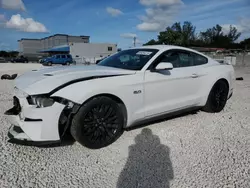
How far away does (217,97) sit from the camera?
4.80 m

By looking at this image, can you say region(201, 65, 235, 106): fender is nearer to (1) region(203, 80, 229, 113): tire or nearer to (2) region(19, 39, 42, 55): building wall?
(1) region(203, 80, 229, 113): tire

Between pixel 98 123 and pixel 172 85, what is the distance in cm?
153

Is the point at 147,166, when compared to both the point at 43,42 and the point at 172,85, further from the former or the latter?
the point at 43,42

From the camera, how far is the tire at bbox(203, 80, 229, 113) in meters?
4.68

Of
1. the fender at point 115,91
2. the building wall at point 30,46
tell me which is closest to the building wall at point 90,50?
the fender at point 115,91

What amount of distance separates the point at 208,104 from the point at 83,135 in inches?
116

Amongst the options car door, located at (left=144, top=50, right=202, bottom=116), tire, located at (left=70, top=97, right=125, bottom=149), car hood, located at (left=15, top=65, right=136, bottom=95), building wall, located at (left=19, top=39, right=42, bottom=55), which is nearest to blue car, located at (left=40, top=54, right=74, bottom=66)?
car door, located at (left=144, top=50, right=202, bottom=116)

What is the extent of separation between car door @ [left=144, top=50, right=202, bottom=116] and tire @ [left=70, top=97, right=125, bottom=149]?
61cm

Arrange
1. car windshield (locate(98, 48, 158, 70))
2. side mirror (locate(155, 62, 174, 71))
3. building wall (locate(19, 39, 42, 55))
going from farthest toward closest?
building wall (locate(19, 39, 42, 55))
car windshield (locate(98, 48, 158, 70))
side mirror (locate(155, 62, 174, 71))

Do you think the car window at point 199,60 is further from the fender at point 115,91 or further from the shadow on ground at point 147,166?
the shadow on ground at point 147,166

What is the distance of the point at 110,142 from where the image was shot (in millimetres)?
3266

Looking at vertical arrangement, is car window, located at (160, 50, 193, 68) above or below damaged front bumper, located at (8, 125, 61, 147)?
above

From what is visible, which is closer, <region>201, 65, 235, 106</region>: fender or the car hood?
the car hood

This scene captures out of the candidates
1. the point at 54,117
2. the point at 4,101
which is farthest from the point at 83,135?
the point at 4,101
